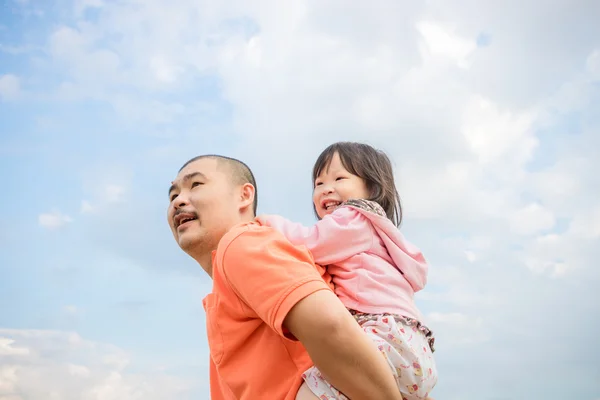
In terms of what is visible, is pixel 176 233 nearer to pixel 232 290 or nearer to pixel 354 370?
pixel 232 290

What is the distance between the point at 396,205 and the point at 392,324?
1.64 meters

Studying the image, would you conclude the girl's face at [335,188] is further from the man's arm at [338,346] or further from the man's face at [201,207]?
the man's arm at [338,346]

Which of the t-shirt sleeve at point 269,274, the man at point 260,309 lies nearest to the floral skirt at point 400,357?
the man at point 260,309

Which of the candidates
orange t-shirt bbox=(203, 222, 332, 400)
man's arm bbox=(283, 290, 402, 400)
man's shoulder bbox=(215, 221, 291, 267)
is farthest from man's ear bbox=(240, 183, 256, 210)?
man's arm bbox=(283, 290, 402, 400)

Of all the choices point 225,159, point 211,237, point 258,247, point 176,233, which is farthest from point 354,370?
point 225,159

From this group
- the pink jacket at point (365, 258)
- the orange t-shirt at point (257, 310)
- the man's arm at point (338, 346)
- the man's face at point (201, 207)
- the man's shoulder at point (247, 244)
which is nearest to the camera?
the man's arm at point (338, 346)

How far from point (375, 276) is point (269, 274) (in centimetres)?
92

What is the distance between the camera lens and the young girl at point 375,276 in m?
3.07

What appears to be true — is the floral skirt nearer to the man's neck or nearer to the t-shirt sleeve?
the t-shirt sleeve

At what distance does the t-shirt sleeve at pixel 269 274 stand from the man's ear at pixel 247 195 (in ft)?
3.23

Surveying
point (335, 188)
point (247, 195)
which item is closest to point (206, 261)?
point (247, 195)

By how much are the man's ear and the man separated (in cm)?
2

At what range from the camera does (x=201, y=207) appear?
3770 millimetres

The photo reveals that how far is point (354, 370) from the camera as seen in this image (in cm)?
269
